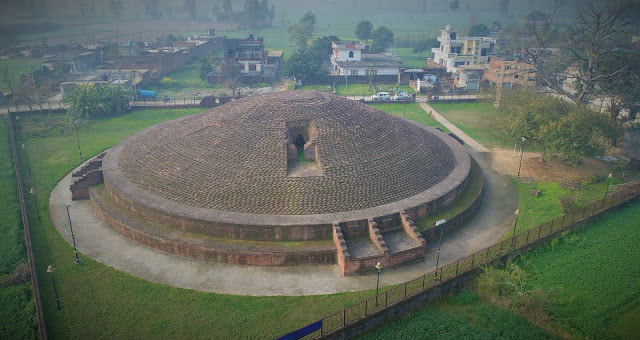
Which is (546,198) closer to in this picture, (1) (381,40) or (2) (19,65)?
(1) (381,40)

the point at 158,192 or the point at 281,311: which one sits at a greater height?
the point at 158,192

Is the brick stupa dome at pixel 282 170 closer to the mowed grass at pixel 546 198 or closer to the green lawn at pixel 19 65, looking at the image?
the mowed grass at pixel 546 198

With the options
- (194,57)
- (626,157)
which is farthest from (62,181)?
(194,57)

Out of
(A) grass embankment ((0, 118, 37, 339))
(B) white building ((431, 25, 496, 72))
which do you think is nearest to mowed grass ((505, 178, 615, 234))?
(A) grass embankment ((0, 118, 37, 339))

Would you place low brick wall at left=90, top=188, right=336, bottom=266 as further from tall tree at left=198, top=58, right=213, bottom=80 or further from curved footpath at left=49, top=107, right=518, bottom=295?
tall tree at left=198, top=58, right=213, bottom=80

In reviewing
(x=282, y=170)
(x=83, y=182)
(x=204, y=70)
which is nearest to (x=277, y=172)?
(x=282, y=170)

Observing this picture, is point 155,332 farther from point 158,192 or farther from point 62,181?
point 62,181
